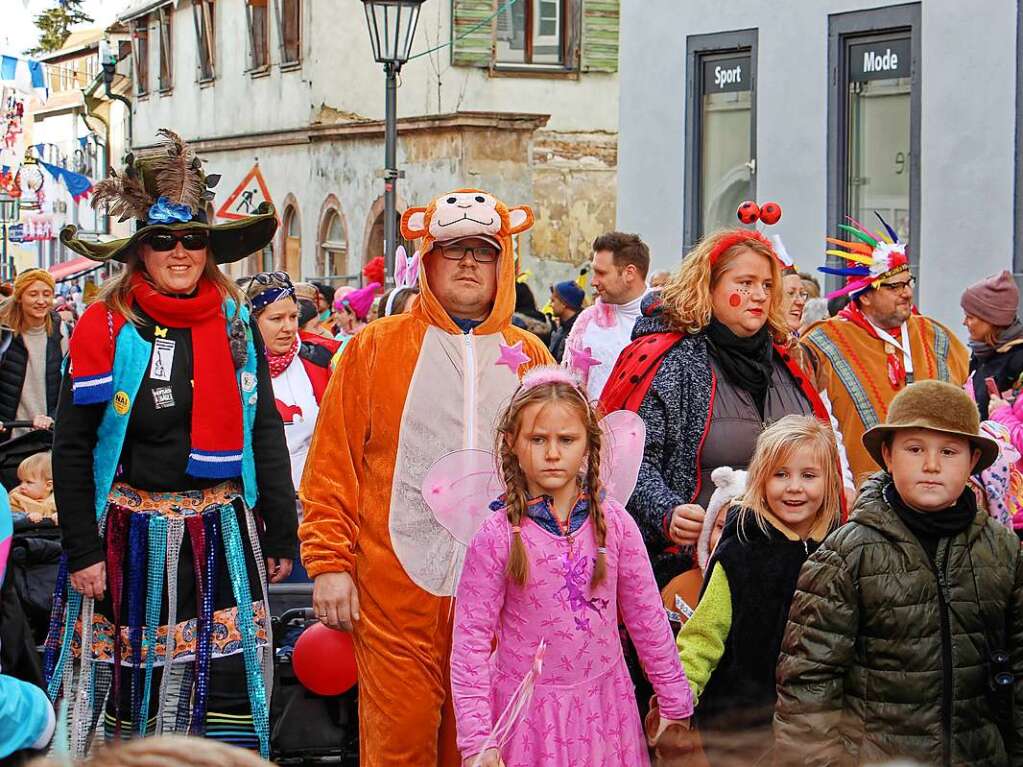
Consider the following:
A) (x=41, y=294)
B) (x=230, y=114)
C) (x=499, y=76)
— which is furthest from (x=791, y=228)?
(x=230, y=114)

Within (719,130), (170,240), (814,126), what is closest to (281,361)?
(170,240)

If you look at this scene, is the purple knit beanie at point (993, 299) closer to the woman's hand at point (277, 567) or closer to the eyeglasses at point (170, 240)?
the woman's hand at point (277, 567)

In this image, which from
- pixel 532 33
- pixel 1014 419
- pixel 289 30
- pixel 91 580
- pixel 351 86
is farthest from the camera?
pixel 289 30

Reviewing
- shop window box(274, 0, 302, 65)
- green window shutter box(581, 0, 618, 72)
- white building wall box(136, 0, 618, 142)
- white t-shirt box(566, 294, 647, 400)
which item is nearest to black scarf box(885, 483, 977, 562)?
white t-shirt box(566, 294, 647, 400)

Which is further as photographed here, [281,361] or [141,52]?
[141,52]

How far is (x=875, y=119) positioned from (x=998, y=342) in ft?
19.6

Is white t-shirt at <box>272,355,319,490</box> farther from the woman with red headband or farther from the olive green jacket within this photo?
the olive green jacket

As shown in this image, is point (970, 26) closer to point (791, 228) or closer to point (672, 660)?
point (791, 228)

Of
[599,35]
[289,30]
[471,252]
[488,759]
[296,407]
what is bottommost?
[488,759]

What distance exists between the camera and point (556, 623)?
491cm

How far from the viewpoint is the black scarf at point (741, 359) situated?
6000 mm

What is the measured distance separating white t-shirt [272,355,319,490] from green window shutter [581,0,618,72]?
58.3 ft

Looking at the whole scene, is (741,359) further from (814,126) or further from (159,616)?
(814,126)

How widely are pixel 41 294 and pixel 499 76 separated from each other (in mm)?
14781
